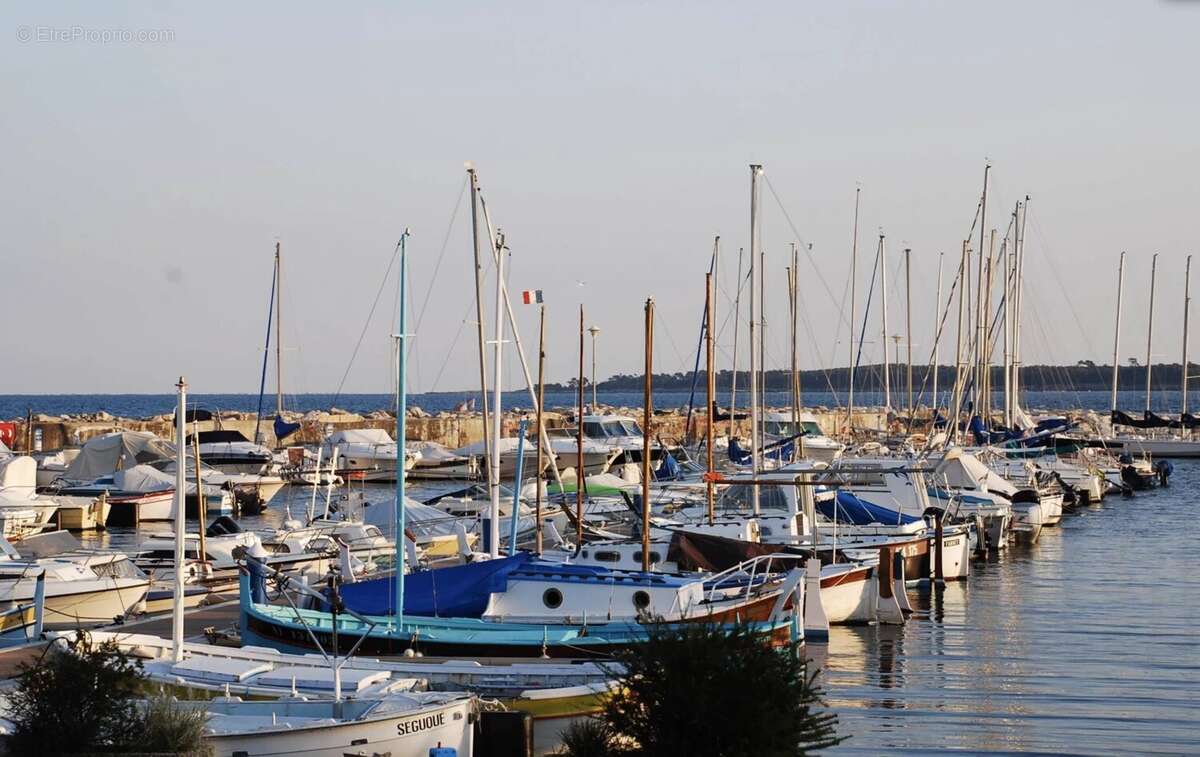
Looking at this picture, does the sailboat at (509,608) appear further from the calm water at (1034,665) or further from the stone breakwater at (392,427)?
the stone breakwater at (392,427)

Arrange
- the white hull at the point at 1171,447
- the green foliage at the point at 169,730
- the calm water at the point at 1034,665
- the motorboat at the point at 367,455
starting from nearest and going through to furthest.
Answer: the green foliage at the point at 169,730 < the calm water at the point at 1034,665 < the motorboat at the point at 367,455 < the white hull at the point at 1171,447

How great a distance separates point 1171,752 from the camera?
17.9 meters

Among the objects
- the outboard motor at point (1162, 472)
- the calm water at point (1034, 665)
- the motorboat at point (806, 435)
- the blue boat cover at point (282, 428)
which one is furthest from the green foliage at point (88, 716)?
the outboard motor at point (1162, 472)

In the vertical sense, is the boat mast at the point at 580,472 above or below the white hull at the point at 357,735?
above

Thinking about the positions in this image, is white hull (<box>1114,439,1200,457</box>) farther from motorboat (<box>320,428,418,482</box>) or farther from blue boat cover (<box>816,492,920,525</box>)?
blue boat cover (<box>816,492,920,525</box>)

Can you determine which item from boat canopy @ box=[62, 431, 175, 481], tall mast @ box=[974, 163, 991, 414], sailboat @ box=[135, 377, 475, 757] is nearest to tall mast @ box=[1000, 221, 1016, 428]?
tall mast @ box=[974, 163, 991, 414]

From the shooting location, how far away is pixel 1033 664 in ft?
79.6

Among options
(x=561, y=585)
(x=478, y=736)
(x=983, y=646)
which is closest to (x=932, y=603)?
(x=983, y=646)

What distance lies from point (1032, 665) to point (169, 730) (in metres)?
15.8

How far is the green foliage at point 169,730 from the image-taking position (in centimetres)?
1230

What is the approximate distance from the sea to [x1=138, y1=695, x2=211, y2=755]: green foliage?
4.17 m

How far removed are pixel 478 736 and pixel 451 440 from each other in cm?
7014

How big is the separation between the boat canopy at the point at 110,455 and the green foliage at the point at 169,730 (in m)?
47.4

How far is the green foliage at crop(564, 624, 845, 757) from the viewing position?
36.1 feet
